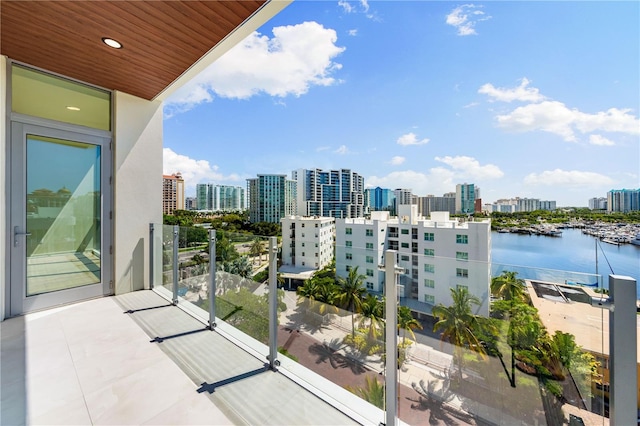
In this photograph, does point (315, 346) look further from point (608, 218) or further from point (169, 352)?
point (608, 218)

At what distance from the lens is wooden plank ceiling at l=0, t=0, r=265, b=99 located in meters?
2.33

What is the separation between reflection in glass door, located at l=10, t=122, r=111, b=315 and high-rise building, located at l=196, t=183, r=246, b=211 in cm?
2531

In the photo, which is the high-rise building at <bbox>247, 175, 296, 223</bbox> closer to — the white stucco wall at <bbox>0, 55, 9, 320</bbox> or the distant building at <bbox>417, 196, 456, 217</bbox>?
the distant building at <bbox>417, 196, 456, 217</bbox>

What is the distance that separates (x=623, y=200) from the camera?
38.4 feet

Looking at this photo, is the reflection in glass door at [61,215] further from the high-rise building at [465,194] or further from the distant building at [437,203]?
the high-rise building at [465,194]

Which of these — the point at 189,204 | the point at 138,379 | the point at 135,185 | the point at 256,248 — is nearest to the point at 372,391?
the point at 256,248

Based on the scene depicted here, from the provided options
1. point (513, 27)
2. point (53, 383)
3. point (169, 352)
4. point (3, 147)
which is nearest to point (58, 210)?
point (3, 147)

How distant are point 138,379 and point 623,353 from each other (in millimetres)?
2882

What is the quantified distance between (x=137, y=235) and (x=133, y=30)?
289 cm

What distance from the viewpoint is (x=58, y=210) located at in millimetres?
3455

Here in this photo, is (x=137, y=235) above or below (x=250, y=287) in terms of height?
above

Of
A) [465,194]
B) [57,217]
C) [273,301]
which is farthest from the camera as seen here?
[465,194]

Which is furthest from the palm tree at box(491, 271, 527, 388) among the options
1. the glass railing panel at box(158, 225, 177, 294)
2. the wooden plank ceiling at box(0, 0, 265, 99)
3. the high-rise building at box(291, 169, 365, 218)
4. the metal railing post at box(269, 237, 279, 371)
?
the high-rise building at box(291, 169, 365, 218)

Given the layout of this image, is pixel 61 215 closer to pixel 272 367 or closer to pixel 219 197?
pixel 272 367
